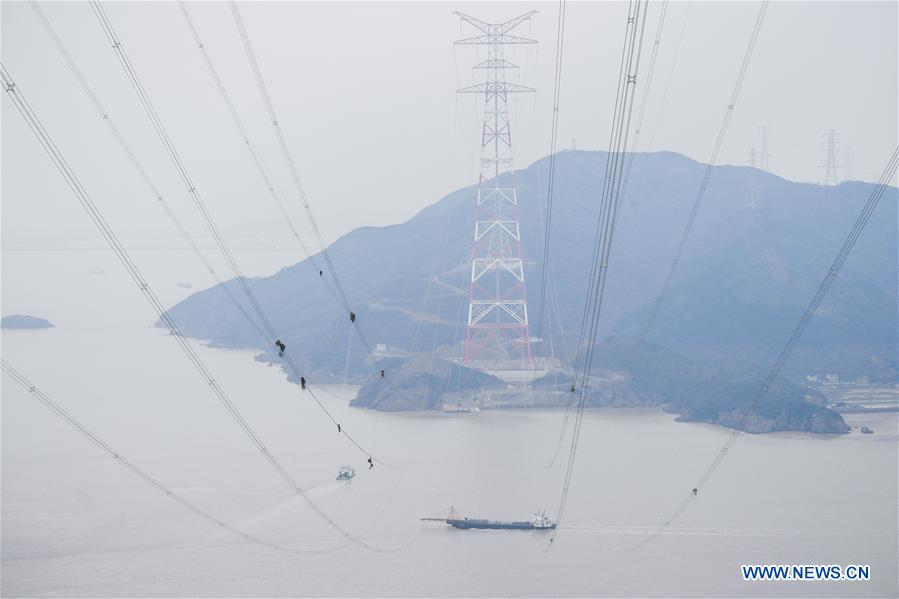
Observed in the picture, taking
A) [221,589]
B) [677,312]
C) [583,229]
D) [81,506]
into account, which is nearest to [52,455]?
[81,506]

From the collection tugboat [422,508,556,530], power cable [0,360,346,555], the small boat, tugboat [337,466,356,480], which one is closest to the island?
the small boat

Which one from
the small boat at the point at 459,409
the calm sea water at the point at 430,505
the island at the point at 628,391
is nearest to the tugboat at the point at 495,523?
the calm sea water at the point at 430,505

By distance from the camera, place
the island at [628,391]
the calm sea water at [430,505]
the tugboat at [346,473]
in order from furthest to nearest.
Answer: the island at [628,391] < the tugboat at [346,473] < the calm sea water at [430,505]

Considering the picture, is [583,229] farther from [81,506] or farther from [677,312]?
[81,506]

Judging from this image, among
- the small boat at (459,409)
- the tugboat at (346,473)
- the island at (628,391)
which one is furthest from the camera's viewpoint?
the small boat at (459,409)

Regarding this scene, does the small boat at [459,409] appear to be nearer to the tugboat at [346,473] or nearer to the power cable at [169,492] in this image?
the tugboat at [346,473]

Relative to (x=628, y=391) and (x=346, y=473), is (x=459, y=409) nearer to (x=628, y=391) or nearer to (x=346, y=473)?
(x=628, y=391)

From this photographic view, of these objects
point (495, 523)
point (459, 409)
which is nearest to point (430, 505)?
point (495, 523)

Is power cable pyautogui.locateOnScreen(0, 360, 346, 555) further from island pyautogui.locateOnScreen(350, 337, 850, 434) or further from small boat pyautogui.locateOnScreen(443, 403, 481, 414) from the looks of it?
small boat pyautogui.locateOnScreen(443, 403, 481, 414)
